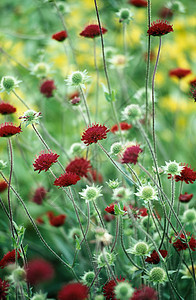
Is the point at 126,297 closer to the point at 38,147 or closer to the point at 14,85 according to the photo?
the point at 14,85

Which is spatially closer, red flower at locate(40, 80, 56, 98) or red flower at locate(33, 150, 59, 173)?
red flower at locate(33, 150, 59, 173)

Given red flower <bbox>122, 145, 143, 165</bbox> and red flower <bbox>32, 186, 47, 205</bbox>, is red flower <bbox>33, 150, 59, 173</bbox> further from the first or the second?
red flower <bbox>32, 186, 47, 205</bbox>

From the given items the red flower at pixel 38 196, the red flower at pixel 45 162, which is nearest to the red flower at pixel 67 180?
the red flower at pixel 45 162

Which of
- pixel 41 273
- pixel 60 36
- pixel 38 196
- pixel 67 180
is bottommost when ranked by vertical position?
pixel 41 273

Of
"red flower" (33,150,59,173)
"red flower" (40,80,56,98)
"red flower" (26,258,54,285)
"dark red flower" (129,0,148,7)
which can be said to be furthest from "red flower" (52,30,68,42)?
"red flower" (26,258,54,285)

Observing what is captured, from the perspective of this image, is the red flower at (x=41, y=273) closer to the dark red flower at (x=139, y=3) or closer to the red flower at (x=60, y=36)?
the red flower at (x=60, y=36)

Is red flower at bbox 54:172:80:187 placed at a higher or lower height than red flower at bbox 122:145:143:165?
lower

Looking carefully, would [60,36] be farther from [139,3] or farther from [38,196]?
[38,196]

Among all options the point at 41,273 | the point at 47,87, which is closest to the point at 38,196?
the point at 47,87

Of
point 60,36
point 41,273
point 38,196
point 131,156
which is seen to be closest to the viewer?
point 41,273

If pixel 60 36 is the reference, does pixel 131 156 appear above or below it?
below

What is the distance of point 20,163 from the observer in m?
1.96

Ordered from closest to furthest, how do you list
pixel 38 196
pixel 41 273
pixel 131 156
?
pixel 41 273 → pixel 131 156 → pixel 38 196

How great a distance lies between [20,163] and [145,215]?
1053 mm
